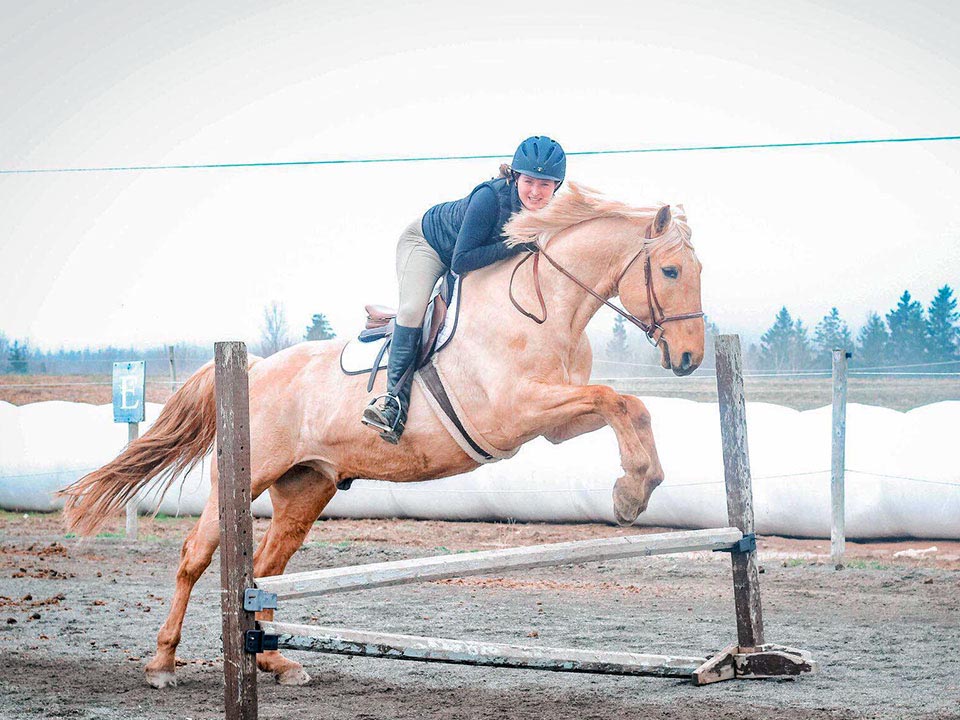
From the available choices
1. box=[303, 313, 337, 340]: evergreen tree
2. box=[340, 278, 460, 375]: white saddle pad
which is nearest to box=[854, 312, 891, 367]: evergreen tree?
box=[303, 313, 337, 340]: evergreen tree

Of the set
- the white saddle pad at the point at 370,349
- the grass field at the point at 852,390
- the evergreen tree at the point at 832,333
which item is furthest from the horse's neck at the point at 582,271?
the evergreen tree at the point at 832,333

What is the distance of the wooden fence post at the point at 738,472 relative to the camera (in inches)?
157

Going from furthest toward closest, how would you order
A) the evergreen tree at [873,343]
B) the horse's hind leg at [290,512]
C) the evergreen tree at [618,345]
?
the evergreen tree at [873,343] < the evergreen tree at [618,345] < the horse's hind leg at [290,512]

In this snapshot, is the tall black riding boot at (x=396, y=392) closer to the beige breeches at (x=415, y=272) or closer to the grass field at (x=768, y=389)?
the beige breeches at (x=415, y=272)

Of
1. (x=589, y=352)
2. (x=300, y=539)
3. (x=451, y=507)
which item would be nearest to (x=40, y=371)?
(x=451, y=507)

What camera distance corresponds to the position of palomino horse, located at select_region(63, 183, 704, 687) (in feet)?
12.1

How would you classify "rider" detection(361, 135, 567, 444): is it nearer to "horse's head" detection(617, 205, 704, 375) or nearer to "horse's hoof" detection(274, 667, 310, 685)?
"horse's head" detection(617, 205, 704, 375)

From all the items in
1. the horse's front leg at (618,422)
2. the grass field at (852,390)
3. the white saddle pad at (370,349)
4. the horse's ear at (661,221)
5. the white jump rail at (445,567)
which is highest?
the horse's ear at (661,221)

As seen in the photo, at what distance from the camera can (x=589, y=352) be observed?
4000 mm

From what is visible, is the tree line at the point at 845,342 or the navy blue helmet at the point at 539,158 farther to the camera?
the tree line at the point at 845,342

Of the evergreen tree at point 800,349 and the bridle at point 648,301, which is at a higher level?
the evergreen tree at point 800,349

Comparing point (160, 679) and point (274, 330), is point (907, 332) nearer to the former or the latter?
point (274, 330)

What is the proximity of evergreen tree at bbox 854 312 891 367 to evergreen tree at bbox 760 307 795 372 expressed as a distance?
0.87m

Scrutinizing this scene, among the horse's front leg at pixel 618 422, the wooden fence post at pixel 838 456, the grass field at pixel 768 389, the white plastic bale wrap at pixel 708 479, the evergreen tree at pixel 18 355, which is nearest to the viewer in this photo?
the horse's front leg at pixel 618 422
